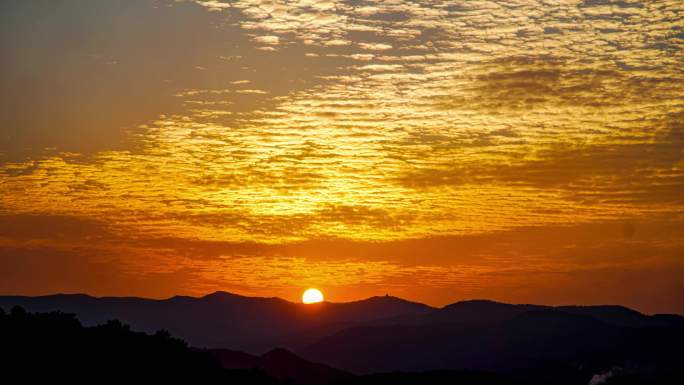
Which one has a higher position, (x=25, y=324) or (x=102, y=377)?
(x=25, y=324)

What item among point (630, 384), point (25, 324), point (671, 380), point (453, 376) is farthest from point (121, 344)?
point (671, 380)

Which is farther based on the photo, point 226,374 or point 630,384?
point 630,384

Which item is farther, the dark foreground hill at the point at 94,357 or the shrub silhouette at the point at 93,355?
the shrub silhouette at the point at 93,355

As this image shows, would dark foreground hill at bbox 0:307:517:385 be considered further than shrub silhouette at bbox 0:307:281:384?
No

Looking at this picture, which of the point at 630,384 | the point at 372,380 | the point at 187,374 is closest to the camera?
the point at 187,374

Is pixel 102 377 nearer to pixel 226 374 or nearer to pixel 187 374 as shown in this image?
pixel 187 374

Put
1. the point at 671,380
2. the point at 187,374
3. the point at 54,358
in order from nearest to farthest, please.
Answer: the point at 54,358 → the point at 187,374 → the point at 671,380

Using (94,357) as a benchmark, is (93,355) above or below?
above

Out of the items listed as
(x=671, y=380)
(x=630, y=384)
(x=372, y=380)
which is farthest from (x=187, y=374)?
(x=671, y=380)

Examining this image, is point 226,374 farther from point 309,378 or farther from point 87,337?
point 309,378

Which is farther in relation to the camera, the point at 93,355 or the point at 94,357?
the point at 93,355

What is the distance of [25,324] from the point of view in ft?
292

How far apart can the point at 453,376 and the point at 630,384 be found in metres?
75.4

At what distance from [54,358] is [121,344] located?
1037 cm
